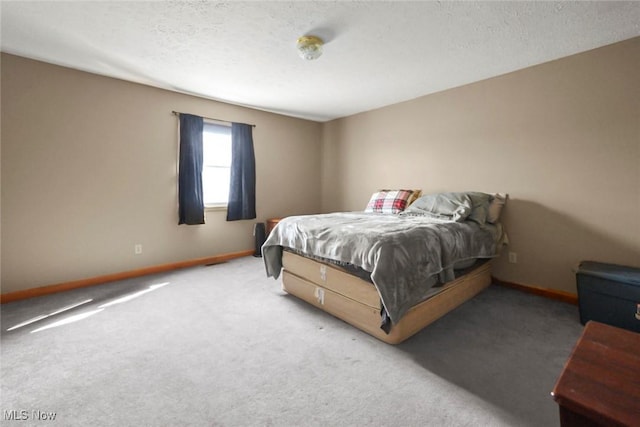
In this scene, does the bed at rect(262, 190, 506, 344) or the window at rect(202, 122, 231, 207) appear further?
the window at rect(202, 122, 231, 207)

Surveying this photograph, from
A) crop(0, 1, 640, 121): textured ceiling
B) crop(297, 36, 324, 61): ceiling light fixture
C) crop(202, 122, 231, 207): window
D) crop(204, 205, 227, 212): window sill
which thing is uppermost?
crop(0, 1, 640, 121): textured ceiling

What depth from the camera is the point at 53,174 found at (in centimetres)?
278

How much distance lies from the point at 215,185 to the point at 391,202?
2541 mm

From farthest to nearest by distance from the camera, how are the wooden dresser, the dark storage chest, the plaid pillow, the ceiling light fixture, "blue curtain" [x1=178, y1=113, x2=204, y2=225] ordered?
"blue curtain" [x1=178, y1=113, x2=204, y2=225], the plaid pillow, the ceiling light fixture, the dark storage chest, the wooden dresser

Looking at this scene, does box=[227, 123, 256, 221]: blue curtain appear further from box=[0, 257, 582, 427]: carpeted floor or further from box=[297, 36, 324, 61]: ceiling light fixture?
box=[297, 36, 324, 61]: ceiling light fixture

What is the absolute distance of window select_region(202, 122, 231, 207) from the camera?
153 inches

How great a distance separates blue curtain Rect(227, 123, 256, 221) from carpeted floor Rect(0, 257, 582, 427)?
1782mm

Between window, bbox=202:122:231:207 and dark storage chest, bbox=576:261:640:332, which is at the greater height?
window, bbox=202:122:231:207

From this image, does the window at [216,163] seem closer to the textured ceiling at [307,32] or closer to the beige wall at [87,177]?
the beige wall at [87,177]

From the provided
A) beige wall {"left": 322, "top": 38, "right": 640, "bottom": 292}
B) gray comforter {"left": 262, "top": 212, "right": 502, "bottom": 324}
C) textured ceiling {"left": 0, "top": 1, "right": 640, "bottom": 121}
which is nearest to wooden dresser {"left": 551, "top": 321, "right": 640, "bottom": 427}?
gray comforter {"left": 262, "top": 212, "right": 502, "bottom": 324}

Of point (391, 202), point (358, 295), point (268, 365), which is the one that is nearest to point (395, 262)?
point (358, 295)

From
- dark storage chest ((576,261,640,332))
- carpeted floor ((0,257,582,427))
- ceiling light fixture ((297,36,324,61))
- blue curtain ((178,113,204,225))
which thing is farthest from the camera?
blue curtain ((178,113,204,225))

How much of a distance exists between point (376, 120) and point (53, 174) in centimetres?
406

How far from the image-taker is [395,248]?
1.85 metres
